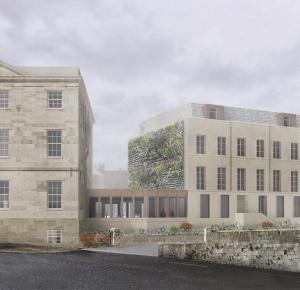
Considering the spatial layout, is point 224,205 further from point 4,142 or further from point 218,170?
point 4,142

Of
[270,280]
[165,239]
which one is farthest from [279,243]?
[165,239]

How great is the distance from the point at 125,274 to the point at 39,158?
55.3ft

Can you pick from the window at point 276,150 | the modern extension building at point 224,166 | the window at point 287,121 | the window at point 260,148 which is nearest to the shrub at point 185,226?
the modern extension building at point 224,166

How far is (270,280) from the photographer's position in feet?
104

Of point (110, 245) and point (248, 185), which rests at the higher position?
point (248, 185)

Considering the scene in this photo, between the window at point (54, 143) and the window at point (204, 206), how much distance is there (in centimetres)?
1706

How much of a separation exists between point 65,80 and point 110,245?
14304 millimetres

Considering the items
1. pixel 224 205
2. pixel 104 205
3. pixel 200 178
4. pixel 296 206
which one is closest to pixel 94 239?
pixel 104 205

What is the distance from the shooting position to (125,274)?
31.4m

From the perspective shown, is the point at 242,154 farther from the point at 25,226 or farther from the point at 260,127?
the point at 25,226

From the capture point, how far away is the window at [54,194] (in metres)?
44.8

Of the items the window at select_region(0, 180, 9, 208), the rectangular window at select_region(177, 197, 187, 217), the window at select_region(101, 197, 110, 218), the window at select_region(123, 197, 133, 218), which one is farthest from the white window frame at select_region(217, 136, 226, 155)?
the window at select_region(0, 180, 9, 208)

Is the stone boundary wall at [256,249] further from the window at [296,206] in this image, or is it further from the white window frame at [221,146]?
the window at [296,206]

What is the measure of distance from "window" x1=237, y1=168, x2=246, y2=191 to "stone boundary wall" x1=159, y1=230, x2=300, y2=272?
68.5 feet
